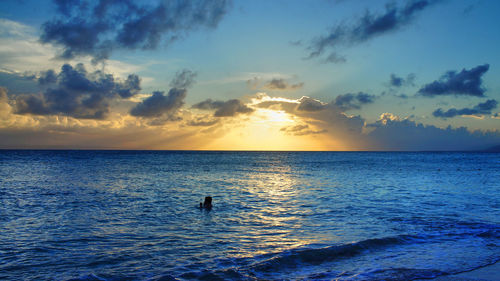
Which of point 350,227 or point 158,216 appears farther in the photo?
point 158,216

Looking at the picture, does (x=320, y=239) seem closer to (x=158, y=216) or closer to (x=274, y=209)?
(x=274, y=209)

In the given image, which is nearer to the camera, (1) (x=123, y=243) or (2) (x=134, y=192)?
(1) (x=123, y=243)

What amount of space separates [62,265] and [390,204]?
2452cm

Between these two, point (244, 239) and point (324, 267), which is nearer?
point (324, 267)

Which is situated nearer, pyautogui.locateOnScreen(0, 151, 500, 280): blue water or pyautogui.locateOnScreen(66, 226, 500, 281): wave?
pyautogui.locateOnScreen(66, 226, 500, 281): wave

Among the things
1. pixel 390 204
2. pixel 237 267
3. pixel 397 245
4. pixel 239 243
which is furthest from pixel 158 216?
pixel 390 204

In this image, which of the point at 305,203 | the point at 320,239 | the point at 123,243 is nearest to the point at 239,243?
the point at 320,239

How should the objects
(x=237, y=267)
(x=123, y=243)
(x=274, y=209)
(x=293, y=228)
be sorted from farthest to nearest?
1. (x=274, y=209)
2. (x=293, y=228)
3. (x=123, y=243)
4. (x=237, y=267)

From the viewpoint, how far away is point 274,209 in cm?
2442

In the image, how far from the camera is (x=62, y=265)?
12258 millimetres

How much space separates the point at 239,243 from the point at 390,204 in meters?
17.3

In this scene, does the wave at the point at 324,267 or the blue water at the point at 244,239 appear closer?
the wave at the point at 324,267

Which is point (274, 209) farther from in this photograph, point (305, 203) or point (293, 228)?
point (293, 228)

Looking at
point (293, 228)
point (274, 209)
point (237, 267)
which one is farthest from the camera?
point (274, 209)
